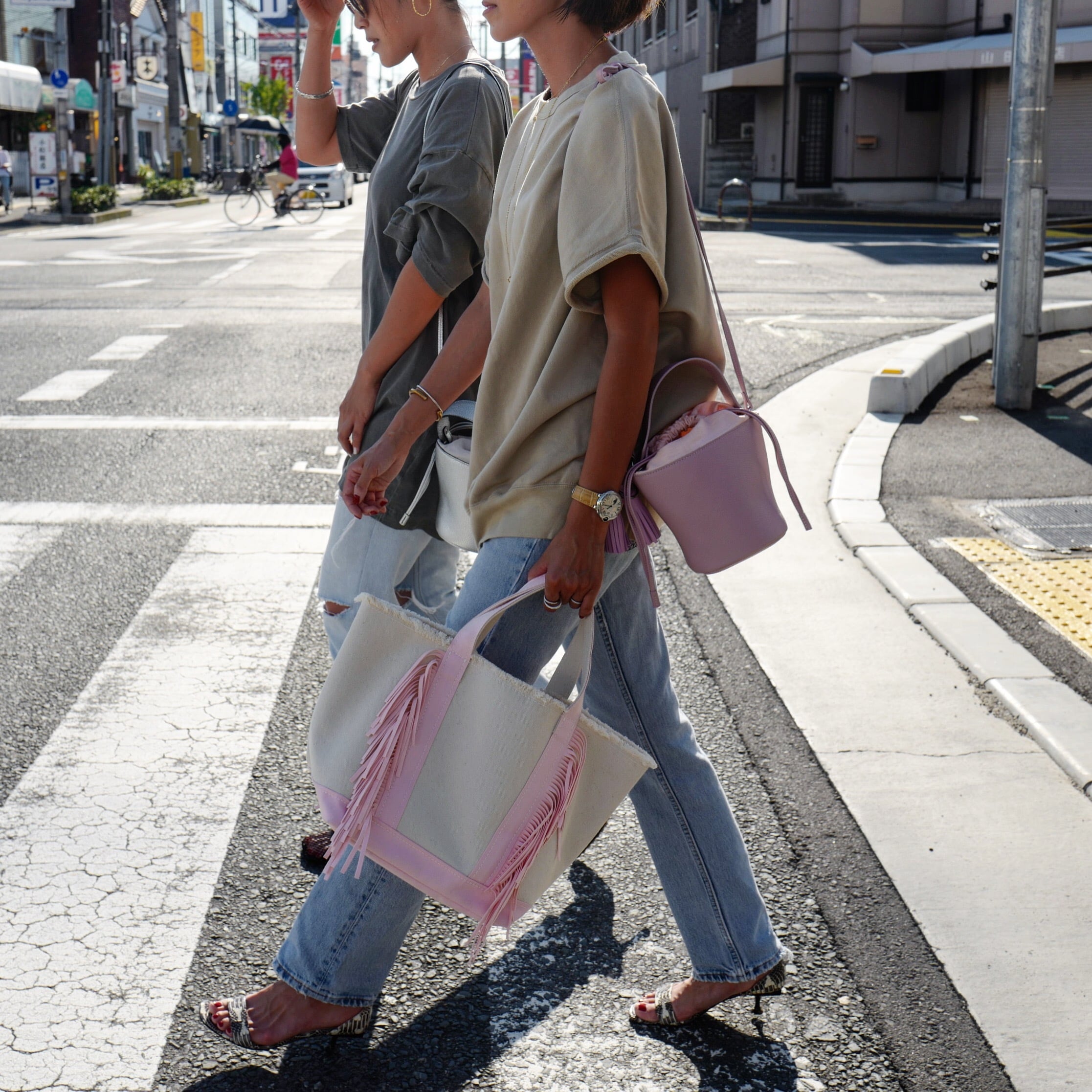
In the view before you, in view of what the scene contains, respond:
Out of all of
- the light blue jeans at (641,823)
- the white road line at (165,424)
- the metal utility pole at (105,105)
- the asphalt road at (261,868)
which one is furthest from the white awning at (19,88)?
the light blue jeans at (641,823)

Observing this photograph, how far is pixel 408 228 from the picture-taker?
243cm

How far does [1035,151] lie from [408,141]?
621 centimetres

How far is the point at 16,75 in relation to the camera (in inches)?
1479

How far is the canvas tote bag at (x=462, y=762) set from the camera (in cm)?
192

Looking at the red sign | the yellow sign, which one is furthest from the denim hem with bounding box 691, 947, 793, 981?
the red sign

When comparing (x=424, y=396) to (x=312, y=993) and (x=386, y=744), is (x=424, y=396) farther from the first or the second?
(x=312, y=993)

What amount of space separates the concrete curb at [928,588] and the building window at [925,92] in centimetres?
2674

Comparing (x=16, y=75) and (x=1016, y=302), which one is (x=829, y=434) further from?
(x=16, y=75)

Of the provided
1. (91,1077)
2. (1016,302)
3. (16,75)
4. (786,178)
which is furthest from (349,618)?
(16,75)

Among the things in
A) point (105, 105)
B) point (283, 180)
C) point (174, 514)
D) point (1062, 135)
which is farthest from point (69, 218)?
point (174, 514)

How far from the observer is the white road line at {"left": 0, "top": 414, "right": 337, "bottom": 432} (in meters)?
7.55

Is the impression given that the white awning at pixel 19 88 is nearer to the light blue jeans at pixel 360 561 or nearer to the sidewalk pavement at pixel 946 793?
the sidewalk pavement at pixel 946 793

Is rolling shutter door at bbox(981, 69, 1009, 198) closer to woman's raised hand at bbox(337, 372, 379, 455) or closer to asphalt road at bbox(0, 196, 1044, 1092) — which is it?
asphalt road at bbox(0, 196, 1044, 1092)

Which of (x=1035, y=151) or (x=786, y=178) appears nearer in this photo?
(x=1035, y=151)
